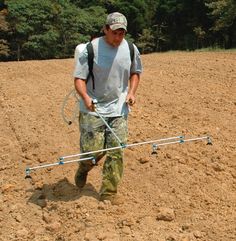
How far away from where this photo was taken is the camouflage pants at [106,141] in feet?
15.5

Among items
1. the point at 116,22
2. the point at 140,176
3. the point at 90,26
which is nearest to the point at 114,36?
Result: the point at 116,22

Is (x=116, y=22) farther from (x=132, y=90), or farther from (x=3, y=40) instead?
(x=3, y=40)

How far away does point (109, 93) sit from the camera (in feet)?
15.3

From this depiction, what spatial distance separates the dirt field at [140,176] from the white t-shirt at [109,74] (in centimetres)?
94

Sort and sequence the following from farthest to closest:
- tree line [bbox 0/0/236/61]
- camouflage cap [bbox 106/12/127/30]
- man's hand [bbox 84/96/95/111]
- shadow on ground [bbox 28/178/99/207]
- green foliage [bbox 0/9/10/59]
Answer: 1. tree line [bbox 0/0/236/61]
2. green foliage [bbox 0/9/10/59]
3. shadow on ground [bbox 28/178/99/207]
4. man's hand [bbox 84/96/95/111]
5. camouflage cap [bbox 106/12/127/30]

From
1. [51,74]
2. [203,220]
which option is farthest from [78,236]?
[51,74]

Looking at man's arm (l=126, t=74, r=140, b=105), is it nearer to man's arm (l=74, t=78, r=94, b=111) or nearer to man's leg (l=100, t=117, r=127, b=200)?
man's leg (l=100, t=117, r=127, b=200)

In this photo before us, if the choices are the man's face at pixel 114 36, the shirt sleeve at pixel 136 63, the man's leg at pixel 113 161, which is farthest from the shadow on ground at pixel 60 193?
the man's face at pixel 114 36

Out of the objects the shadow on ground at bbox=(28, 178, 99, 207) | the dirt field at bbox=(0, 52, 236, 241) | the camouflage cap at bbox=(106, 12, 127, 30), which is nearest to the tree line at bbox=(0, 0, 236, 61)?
the dirt field at bbox=(0, 52, 236, 241)

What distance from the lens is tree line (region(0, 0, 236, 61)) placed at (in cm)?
3350

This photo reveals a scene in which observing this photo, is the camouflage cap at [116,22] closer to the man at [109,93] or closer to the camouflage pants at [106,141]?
the man at [109,93]

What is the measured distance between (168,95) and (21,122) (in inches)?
112

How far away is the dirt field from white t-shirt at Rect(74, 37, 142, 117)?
37.0 inches

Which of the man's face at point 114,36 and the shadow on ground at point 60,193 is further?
the shadow on ground at point 60,193
